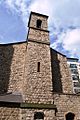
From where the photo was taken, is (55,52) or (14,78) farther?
(55,52)

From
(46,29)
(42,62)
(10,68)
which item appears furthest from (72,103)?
(46,29)

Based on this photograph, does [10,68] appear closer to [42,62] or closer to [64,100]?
[42,62]

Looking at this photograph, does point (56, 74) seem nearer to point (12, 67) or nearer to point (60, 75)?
point (60, 75)

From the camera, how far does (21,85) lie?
42.4ft

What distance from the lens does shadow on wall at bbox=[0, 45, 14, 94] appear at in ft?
42.1

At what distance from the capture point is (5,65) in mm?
13906

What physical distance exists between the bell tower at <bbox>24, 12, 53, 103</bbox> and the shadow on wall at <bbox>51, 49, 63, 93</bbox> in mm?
1985

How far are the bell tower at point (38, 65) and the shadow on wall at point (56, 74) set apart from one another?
1985mm

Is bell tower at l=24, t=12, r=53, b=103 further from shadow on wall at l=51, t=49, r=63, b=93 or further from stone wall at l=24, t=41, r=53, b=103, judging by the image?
shadow on wall at l=51, t=49, r=63, b=93

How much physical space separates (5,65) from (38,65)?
9.20ft

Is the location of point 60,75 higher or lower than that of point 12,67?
lower

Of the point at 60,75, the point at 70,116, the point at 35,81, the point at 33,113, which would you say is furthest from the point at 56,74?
the point at 33,113

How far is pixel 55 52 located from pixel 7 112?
339 inches

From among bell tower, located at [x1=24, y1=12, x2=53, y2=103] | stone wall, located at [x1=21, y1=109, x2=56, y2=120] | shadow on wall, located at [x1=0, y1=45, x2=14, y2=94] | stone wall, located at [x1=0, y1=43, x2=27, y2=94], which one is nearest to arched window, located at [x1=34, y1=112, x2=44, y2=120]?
stone wall, located at [x1=21, y1=109, x2=56, y2=120]
